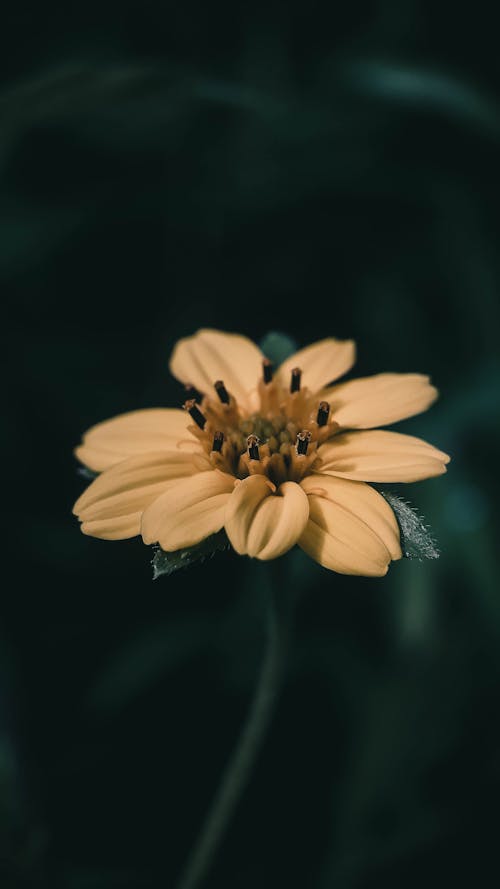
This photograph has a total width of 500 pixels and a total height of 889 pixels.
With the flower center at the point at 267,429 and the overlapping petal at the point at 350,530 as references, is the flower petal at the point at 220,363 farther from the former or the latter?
the overlapping petal at the point at 350,530

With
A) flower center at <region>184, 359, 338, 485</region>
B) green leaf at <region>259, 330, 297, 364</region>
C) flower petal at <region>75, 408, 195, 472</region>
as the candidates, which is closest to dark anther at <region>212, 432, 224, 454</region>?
flower center at <region>184, 359, 338, 485</region>

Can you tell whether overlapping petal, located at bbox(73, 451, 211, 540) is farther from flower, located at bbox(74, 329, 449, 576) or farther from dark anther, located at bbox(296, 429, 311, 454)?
dark anther, located at bbox(296, 429, 311, 454)

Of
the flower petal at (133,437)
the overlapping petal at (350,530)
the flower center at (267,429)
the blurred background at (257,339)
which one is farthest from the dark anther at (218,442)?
the blurred background at (257,339)

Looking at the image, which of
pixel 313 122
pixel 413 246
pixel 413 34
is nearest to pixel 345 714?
pixel 413 246

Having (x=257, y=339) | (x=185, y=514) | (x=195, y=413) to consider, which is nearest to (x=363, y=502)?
(x=185, y=514)

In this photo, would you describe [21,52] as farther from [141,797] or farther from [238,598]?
[141,797]

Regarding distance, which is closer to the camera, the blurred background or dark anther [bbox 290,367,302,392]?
dark anther [bbox 290,367,302,392]
